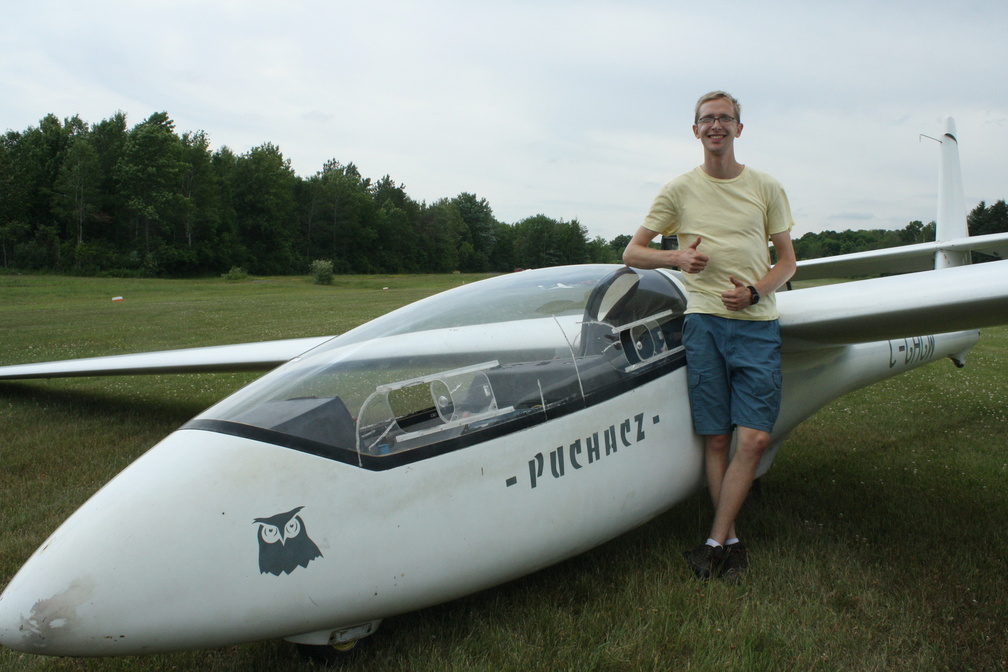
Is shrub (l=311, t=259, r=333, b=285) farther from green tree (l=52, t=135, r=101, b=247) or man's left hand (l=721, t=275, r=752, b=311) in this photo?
man's left hand (l=721, t=275, r=752, b=311)

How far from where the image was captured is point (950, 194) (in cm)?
773

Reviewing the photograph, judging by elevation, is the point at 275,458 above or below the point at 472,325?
below

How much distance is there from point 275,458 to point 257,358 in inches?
162

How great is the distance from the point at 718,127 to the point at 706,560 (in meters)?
2.01

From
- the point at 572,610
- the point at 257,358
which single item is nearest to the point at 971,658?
the point at 572,610

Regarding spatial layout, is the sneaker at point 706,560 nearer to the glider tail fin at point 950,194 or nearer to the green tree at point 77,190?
the glider tail fin at point 950,194

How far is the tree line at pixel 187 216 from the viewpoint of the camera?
52.7 meters

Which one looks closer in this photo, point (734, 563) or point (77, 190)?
Answer: point (734, 563)

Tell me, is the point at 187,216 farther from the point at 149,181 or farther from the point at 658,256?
the point at 658,256

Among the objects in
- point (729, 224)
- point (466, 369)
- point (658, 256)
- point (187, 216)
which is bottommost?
point (466, 369)

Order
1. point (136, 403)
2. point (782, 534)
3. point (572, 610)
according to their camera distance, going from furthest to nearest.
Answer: point (136, 403), point (782, 534), point (572, 610)

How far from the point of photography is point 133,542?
2039 mm

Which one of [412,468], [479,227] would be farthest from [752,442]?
[479,227]

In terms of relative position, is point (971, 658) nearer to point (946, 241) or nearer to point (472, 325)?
point (472, 325)
